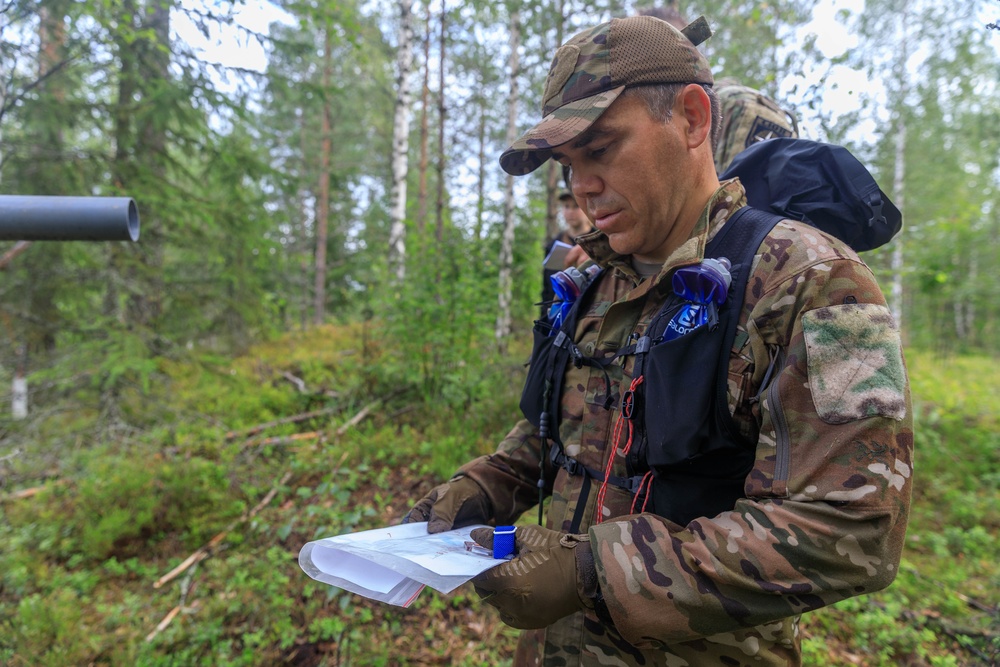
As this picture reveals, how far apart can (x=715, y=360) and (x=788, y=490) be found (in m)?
0.29

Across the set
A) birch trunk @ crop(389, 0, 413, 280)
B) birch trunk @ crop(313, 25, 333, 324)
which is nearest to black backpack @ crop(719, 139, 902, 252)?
birch trunk @ crop(389, 0, 413, 280)

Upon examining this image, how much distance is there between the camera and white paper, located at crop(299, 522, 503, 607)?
40.6 inches

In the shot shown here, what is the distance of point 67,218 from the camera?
136 cm

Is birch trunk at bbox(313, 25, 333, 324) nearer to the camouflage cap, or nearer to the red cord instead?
the camouflage cap

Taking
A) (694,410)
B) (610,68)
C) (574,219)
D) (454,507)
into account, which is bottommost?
(454,507)

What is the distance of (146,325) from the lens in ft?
22.6

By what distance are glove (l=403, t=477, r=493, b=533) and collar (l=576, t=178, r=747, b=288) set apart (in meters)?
0.83

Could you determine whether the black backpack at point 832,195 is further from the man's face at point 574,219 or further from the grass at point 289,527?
the man's face at point 574,219

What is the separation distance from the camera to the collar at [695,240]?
1.19 m

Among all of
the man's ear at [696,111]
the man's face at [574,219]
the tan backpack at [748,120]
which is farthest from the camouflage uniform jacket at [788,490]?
the man's face at [574,219]

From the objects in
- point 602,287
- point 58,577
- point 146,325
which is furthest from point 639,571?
point 146,325

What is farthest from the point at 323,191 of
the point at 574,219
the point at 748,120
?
the point at 748,120

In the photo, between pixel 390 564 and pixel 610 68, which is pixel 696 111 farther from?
pixel 390 564

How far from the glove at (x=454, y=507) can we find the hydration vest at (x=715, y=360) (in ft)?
0.98
